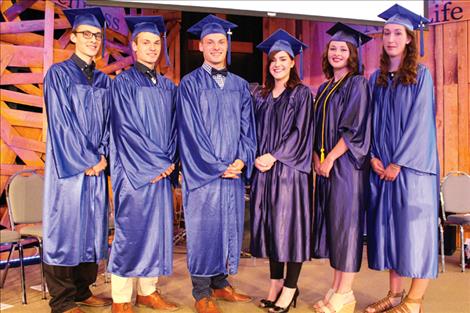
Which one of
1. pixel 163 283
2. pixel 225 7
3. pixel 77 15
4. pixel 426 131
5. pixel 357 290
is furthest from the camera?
pixel 225 7

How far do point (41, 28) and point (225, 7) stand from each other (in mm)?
1760

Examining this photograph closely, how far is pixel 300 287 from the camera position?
3.92 m

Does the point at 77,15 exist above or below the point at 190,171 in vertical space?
above

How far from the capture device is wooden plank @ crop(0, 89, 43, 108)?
Answer: 4684 millimetres

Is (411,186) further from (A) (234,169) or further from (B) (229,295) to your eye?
(B) (229,295)

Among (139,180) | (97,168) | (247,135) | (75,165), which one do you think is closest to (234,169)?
(247,135)

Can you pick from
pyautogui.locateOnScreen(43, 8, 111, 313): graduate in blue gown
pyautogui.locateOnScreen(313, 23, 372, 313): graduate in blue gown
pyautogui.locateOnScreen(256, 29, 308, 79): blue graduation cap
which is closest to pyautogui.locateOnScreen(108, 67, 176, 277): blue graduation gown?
pyautogui.locateOnScreen(43, 8, 111, 313): graduate in blue gown

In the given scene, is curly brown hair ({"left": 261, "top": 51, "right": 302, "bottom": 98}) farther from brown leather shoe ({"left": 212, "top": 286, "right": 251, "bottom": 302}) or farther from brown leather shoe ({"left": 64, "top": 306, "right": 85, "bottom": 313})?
brown leather shoe ({"left": 64, "top": 306, "right": 85, "bottom": 313})

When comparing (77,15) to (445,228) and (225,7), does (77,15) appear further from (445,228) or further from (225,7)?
(445,228)

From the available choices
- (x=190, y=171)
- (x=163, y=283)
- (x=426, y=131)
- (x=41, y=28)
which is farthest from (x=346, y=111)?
(x=41, y=28)

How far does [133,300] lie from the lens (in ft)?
11.6

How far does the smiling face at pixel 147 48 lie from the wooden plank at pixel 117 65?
241 cm

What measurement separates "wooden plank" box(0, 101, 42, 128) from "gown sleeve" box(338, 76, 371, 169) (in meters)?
3.10

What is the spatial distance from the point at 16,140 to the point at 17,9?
120cm
